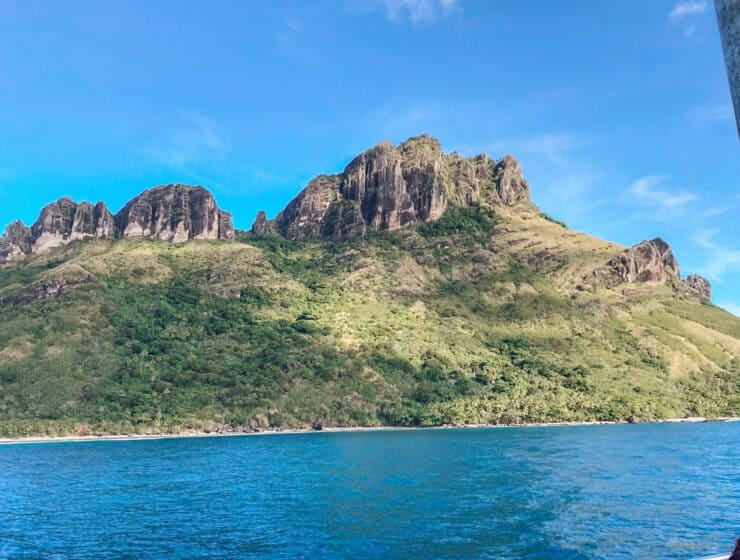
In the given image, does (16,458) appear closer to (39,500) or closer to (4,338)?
(39,500)

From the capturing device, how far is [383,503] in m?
61.4

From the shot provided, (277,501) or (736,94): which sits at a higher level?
(736,94)

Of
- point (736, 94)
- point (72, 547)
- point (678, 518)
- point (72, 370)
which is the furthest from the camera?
point (72, 370)

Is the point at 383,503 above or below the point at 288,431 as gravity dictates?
above

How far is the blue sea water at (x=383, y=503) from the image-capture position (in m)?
44.2

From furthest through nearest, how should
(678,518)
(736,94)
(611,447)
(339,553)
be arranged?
(611,447)
(678,518)
(339,553)
(736,94)

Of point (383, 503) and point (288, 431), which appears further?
point (288, 431)

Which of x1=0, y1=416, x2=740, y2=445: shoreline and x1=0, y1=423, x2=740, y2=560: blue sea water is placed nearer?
x1=0, y1=423, x2=740, y2=560: blue sea water

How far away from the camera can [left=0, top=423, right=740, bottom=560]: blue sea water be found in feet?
145

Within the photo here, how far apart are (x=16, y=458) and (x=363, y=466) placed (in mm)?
74240

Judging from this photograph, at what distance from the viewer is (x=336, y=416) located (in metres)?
186

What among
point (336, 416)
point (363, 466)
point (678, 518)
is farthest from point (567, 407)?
point (678, 518)

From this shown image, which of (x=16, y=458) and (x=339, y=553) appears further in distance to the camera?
(x=16, y=458)

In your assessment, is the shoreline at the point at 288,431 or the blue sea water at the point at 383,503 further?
the shoreline at the point at 288,431
